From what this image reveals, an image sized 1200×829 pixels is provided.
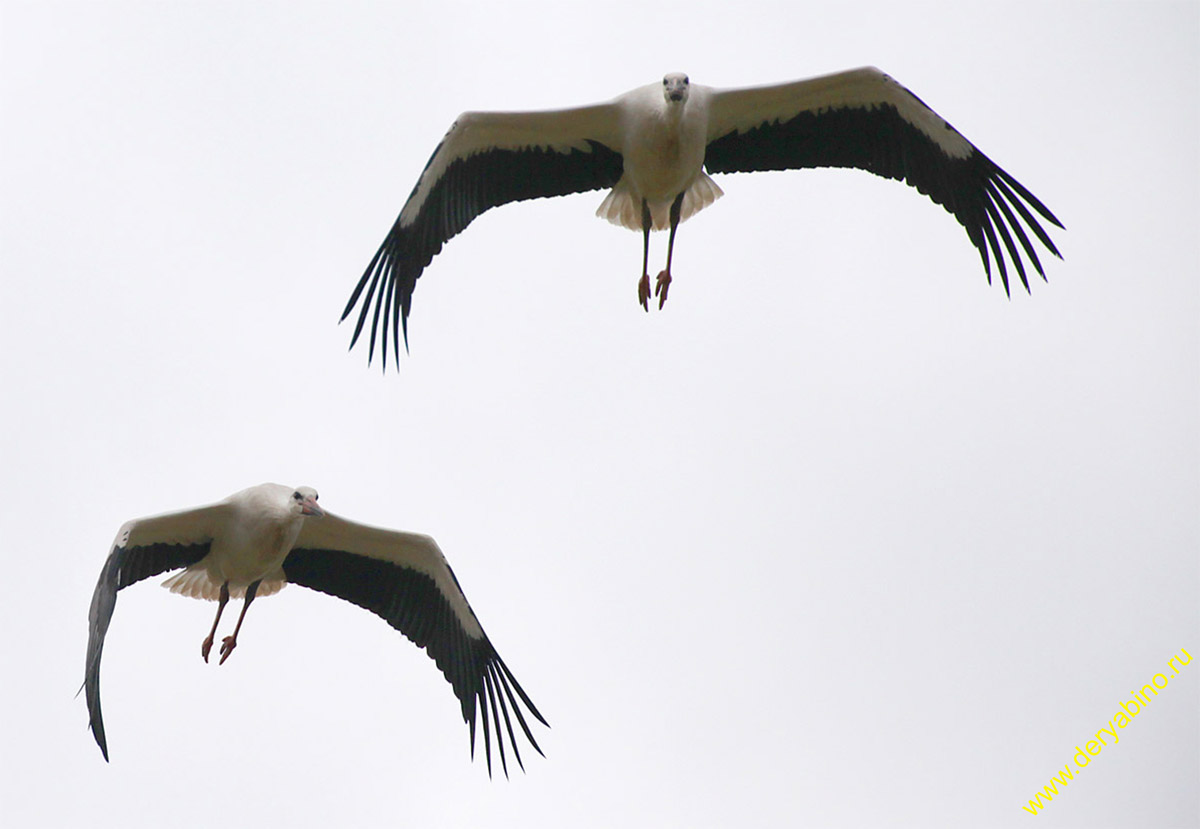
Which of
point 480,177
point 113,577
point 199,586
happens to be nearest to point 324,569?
point 199,586

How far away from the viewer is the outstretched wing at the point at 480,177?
9.67 metres

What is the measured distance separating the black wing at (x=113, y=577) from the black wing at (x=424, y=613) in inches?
27.7

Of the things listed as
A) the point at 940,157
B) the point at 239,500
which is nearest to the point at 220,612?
the point at 239,500

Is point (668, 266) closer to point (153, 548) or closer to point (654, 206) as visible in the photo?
point (654, 206)

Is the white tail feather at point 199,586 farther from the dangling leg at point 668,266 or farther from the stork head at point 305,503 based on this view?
the dangling leg at point 668,266

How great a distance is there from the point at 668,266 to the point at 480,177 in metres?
1.22

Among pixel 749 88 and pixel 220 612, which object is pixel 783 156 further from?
pixel 220 612

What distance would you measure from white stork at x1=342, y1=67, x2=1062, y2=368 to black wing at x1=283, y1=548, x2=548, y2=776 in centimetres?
130

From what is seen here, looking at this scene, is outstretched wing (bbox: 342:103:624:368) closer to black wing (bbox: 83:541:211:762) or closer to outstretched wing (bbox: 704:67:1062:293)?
outstretched wing (bbox: 704:67:1062:293)

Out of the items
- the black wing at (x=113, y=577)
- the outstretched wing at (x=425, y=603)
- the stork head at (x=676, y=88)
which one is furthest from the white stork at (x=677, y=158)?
the black wing at (x=113, y=577)

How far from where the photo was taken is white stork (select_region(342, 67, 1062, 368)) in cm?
938

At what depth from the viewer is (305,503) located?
934 centimetres

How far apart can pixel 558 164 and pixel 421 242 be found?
925mm

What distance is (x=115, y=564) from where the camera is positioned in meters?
8.74
